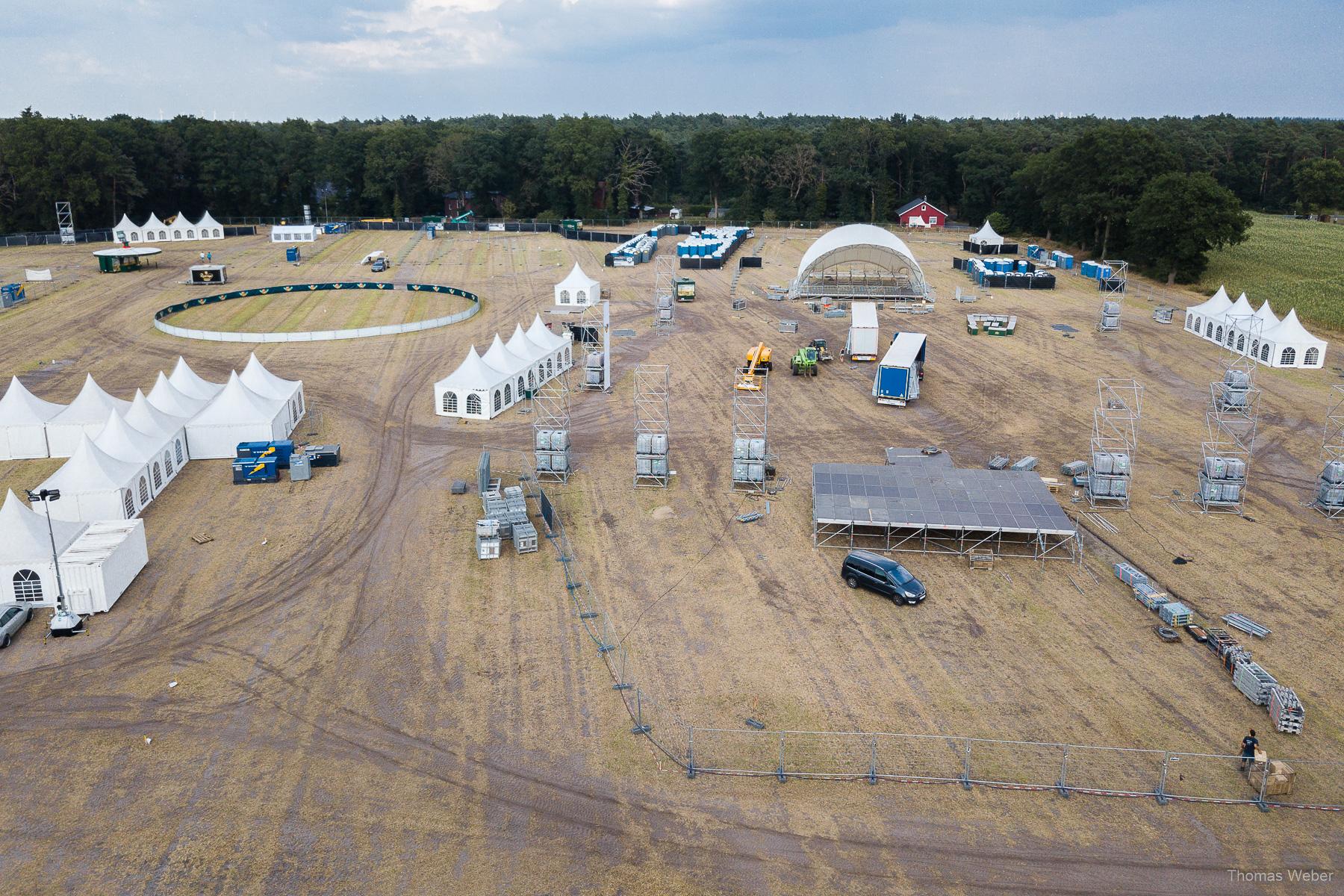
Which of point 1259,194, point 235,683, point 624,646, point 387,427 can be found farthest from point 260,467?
point 1259,194

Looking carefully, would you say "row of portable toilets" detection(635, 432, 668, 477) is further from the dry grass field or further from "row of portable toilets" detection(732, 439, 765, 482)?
"row of portable toilets" detection(732, 439, 765, 482)

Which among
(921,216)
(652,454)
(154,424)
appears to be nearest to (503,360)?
(652,454)

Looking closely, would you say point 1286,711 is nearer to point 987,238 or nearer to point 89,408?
point 89,408

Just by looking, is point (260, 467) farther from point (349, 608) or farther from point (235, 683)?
point (235, 683)

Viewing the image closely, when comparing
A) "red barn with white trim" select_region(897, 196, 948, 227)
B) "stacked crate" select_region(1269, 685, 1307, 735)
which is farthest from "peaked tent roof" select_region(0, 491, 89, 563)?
"red barn with white trim" select_region(897, 196, 948, 227)

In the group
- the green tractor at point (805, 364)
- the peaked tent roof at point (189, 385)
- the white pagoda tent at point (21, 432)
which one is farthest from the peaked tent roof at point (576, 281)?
the white pagoda tent at point (21, 432)

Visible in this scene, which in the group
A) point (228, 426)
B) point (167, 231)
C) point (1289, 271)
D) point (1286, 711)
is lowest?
point (1286, 711)

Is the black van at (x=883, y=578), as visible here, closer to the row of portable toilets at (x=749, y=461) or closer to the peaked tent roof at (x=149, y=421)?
the row of portable toilets at (x=749, y=461)
